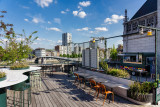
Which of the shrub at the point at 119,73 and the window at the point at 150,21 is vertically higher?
the window at the point at 150,21

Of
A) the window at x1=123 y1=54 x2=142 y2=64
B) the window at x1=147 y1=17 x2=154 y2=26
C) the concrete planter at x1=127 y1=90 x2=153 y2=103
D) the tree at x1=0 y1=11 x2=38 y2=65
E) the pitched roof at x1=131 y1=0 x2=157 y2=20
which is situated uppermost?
the pitched roof at x1=131 y1=0 x2=157 y2=20

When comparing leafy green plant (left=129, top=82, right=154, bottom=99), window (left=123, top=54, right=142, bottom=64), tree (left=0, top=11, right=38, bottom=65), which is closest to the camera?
leafy green plant (left=129, top=82, right=154, bottom=99)

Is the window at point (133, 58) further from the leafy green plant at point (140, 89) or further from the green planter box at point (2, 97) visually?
the green planter box at point (2, 97)

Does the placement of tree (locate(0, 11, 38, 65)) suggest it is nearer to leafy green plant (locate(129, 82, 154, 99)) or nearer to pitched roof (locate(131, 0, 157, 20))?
leafy green plant (locate(129, 82, 154, 99))

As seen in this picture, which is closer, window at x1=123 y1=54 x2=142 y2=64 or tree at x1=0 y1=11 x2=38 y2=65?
tree at x1=0 y1=11 x2=38 y2=65

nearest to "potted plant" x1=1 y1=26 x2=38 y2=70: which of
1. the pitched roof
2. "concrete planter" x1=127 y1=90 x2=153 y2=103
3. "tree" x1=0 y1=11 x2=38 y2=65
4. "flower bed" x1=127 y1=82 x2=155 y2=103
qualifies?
"tree" x1=0 y1=11 x2=38 y2=65

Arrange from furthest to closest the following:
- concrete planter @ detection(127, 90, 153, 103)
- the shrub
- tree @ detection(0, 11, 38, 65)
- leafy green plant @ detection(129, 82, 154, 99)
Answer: tree @ detection(0, 11, 38, 65), the shrub, leafy green plant @ detection(129, 82, 154, 99), concrete planter @ detection(127, 90, 153, 103)

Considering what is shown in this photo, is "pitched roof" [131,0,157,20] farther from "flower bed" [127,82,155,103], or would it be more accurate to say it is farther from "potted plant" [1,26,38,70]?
"potted plant" [1,26,38,70]

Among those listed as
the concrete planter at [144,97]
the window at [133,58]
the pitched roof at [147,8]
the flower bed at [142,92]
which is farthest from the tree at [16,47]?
the pitched roof at [147,8]

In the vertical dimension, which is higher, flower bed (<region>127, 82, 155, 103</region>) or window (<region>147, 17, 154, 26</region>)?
window (<region>147, 17, 154, 26</region>)

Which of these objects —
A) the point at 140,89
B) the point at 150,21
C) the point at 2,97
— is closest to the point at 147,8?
the point at 150,21

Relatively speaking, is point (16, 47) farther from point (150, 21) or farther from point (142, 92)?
point (150, 21)

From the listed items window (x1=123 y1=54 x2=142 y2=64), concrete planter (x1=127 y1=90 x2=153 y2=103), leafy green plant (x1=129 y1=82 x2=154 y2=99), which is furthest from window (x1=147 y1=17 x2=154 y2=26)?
concrete planter (x1=127 y1=90 x2=153 y2=103)

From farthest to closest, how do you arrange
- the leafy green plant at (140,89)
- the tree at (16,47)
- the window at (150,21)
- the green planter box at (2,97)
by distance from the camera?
→ the window at (150,21) < the tree at (16,47) < the leafy green plant at (140,89) < the green planter box at (2,97)
